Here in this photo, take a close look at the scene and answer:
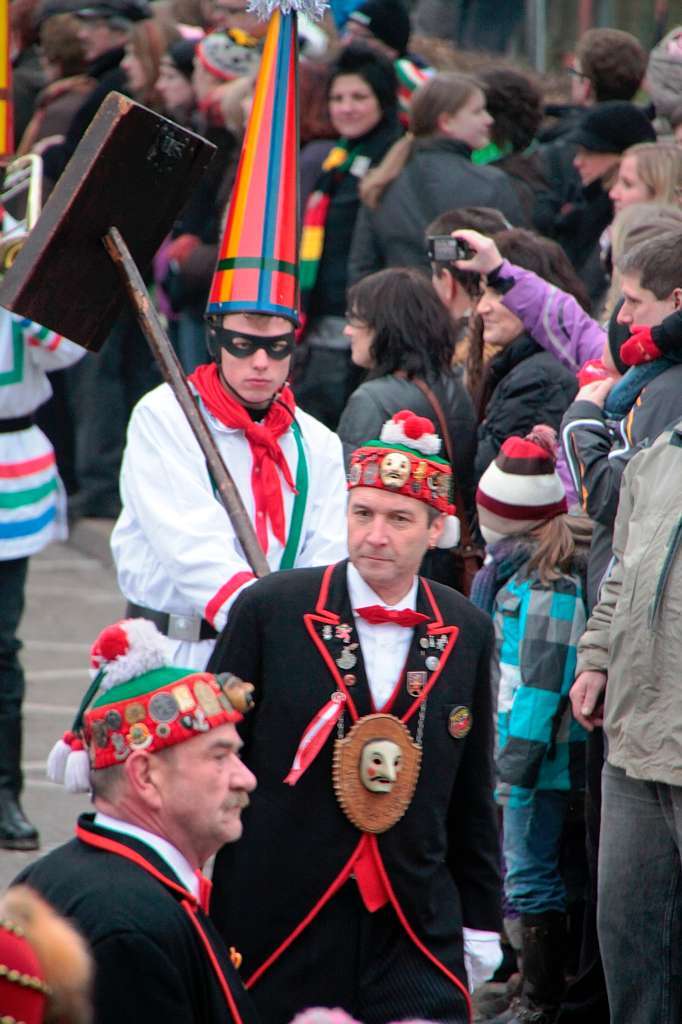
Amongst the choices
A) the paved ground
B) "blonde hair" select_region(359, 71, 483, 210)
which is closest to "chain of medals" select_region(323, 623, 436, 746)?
the paved ground

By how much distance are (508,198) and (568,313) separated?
6.66 ft

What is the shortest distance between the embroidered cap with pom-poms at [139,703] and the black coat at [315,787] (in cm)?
78

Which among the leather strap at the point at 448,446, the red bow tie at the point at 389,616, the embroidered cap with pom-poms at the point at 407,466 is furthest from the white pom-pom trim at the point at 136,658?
the leather strap at the point at 448,446

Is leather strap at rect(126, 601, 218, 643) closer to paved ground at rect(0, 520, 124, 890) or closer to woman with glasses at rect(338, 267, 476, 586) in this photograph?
woman with glasses at rect(338, 267, 476, 586)

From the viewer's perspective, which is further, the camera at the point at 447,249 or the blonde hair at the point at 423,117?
the blonde hair at the point at 423,117

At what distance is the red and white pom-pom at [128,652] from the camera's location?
3076mm

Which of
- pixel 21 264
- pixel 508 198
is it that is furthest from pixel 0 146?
pixel 508 198

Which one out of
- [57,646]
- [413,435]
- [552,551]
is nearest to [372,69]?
[57,646]

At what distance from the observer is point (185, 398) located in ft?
15.9

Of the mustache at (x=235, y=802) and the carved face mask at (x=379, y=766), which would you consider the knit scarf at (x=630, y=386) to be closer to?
the carved face mask at (x=379, y=766)

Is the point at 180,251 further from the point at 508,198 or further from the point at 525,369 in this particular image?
the point at 525,369

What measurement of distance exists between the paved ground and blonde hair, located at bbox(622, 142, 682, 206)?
10.4 feet

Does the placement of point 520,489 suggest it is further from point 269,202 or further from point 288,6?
point 288,6

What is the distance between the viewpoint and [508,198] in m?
7.89
